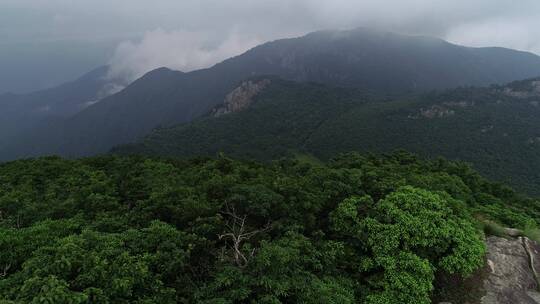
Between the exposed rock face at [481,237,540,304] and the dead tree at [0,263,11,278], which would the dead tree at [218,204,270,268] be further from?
the exposed rock face at [481,237,540,304]

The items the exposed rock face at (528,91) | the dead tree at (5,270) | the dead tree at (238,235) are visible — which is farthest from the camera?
the exposed rock face at (528,91)

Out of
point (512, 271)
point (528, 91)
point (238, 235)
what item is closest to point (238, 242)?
point (238, 235)

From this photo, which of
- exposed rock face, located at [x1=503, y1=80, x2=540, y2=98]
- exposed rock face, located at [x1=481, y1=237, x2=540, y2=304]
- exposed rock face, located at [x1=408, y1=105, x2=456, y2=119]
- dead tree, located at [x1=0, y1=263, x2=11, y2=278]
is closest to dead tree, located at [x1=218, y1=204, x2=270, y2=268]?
dead tree, located at [x1=0, y1=263, x2=11, y2=278]

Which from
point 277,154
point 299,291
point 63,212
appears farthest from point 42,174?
point 277,154

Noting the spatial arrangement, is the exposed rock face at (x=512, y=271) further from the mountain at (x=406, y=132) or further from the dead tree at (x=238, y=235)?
the mountain at (x=406, y=132)

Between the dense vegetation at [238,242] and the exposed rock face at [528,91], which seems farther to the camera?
the exposed rock face at [528,91]

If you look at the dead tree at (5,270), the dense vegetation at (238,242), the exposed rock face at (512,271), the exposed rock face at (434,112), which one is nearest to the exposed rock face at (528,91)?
the exposed rock face at (434,112)

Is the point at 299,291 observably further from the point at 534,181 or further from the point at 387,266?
the point at 534,181

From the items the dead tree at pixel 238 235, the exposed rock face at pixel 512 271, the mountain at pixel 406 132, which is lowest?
the mountain at pixel 406 132
